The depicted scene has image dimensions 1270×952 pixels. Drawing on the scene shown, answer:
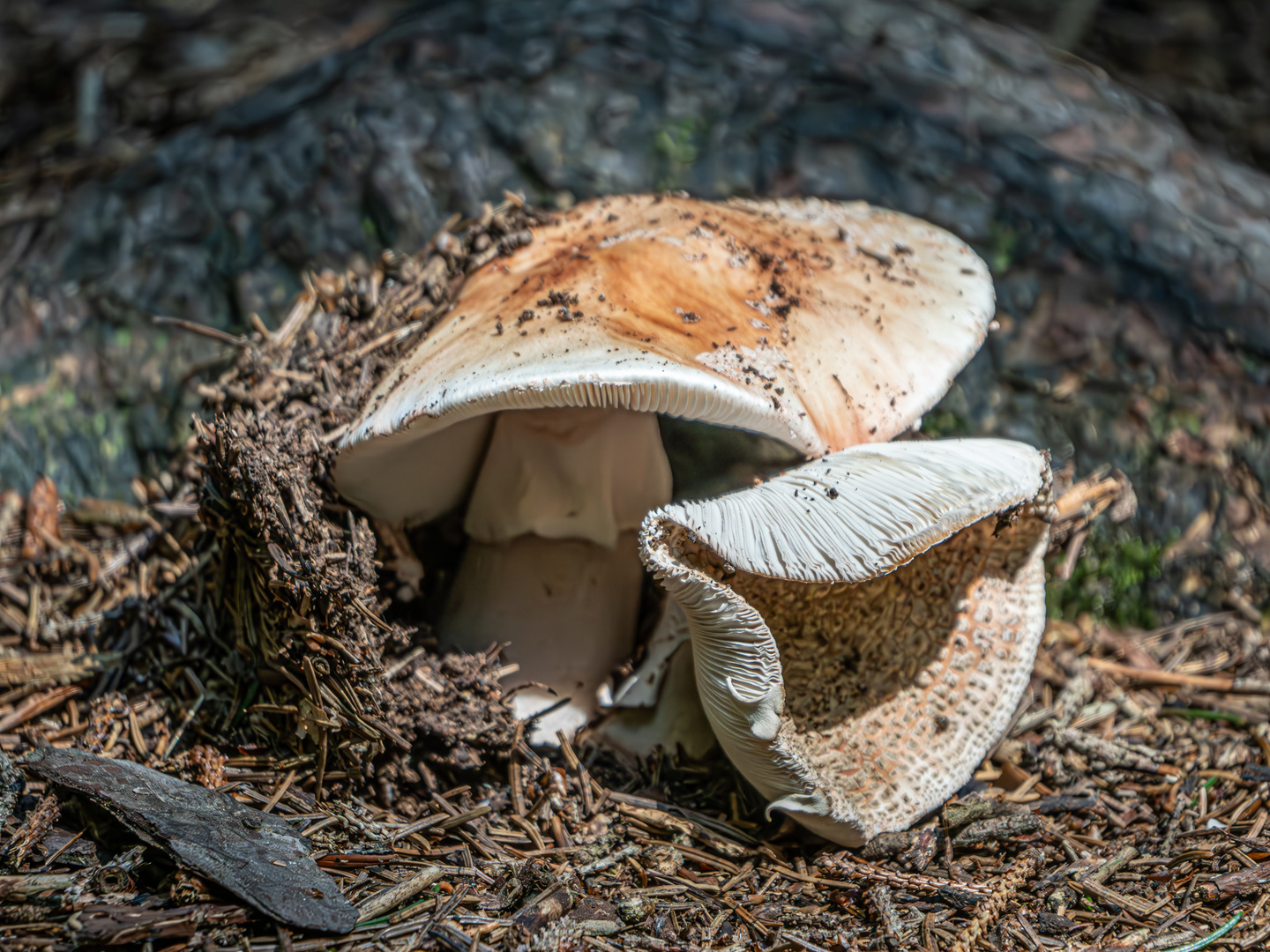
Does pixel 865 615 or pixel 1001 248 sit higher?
pixel 1001 248

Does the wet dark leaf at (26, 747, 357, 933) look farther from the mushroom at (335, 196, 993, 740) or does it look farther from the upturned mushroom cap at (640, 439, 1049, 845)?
the upturned mushroom cap at (640, 439, 1049, 845)

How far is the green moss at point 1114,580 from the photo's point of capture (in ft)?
10.6

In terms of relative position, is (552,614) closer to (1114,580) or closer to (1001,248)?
(1114,580)

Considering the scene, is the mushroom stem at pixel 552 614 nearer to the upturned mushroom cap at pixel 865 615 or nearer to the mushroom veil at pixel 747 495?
the mushroom veil at pixel 747 495

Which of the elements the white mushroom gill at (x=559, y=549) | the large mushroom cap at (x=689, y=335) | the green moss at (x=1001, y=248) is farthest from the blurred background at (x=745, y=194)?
the white mushroom gill at (x=559, y=549)

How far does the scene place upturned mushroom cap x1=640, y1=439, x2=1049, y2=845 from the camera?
6.24 ft

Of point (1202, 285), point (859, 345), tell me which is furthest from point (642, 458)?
point (1202, 285)

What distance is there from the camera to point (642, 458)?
266 cm

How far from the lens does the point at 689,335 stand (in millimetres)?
2133

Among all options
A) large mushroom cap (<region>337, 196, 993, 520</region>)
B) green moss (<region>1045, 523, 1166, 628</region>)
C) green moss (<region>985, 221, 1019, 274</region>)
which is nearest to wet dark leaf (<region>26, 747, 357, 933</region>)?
large mushroom cap (<region>337, 196, 993, 520</region>)

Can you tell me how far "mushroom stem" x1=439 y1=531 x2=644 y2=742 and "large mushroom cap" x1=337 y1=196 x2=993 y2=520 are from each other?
1.14 ft

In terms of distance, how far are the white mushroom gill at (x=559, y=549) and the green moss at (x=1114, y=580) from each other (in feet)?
5.44

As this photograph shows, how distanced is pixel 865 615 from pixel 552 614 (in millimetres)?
928

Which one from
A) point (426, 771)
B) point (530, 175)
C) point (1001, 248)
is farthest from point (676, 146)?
point (426, 771)
